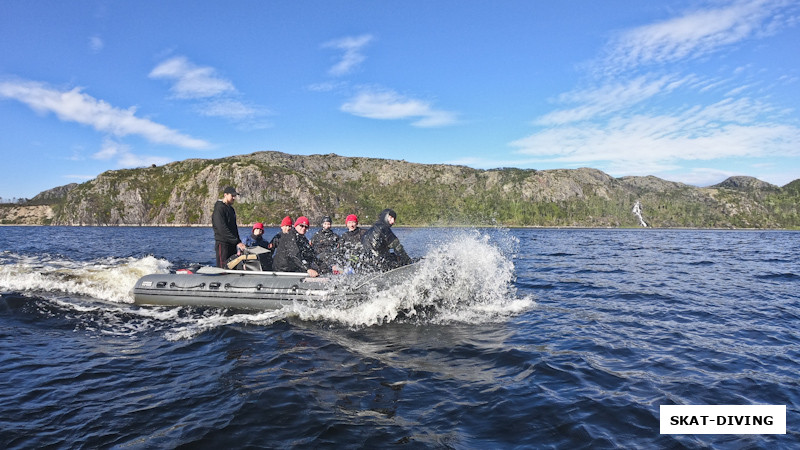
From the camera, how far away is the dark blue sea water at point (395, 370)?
15.1 ft

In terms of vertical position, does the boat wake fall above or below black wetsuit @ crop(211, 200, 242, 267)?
below

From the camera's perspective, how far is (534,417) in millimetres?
5004

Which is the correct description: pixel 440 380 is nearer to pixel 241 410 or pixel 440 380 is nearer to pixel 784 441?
pixel 241 410

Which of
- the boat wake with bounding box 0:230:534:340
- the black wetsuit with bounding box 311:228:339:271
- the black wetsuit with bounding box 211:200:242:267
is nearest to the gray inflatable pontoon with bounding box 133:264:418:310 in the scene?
the boat wake with bounding box 0:230:534:340

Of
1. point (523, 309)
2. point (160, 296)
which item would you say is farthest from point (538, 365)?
point (160, 296)

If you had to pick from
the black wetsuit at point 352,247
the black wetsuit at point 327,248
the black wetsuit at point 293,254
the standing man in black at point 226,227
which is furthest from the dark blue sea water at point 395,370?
the black wetsuit at point 327,248

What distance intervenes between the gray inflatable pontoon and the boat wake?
0.17 meters

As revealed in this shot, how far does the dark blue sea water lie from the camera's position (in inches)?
181

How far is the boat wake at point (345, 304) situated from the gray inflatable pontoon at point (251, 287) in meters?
0.17

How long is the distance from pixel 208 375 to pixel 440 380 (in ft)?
11.9
